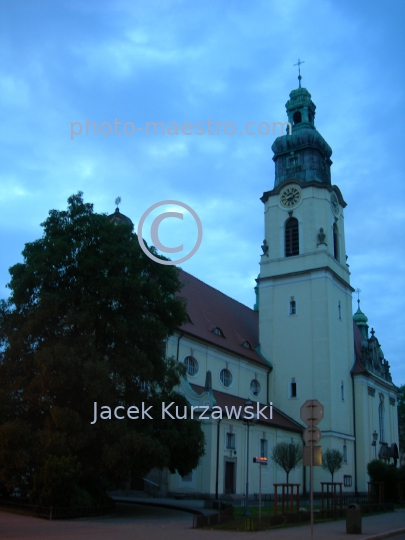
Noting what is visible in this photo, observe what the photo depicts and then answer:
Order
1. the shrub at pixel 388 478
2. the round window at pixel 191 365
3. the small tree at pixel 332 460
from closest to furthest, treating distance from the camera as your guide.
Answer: the small tree at pixel 332 460 → the round window at pixel 191 365 → the shrub at pixel 388 478

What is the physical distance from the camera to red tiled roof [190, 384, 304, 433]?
33.8 metres

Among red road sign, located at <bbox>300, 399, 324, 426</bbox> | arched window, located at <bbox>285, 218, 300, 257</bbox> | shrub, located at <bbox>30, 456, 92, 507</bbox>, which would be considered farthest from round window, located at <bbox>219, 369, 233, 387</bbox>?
red road sign, located at <bbox>300, 399, 324, 426</bbox>

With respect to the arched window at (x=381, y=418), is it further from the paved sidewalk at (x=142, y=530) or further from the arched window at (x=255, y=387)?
the paved sidewalk at (x=142, y=530)

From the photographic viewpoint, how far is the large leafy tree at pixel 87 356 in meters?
19.1

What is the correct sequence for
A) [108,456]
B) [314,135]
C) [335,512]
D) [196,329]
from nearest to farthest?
[108,456]
[335,512]
[196,329]
[314,135]

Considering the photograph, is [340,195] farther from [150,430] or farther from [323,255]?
[150,430]

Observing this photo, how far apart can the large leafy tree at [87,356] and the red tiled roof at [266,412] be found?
35.6 feet

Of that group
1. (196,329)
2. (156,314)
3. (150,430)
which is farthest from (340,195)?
(150,430)

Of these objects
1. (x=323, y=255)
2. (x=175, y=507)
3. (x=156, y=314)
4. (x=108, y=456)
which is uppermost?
(x=323, y=255)

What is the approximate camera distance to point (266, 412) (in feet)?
126

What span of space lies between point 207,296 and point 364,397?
534 inches

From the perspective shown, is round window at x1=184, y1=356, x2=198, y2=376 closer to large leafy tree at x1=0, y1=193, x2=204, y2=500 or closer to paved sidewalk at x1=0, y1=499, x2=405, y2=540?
large leafy tree at x1=0, y1=193, x2=204, y2=500

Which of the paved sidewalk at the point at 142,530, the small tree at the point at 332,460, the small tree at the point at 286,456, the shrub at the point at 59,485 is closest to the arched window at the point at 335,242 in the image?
the small tree at the point at 332,460

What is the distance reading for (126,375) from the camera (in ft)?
70.2
